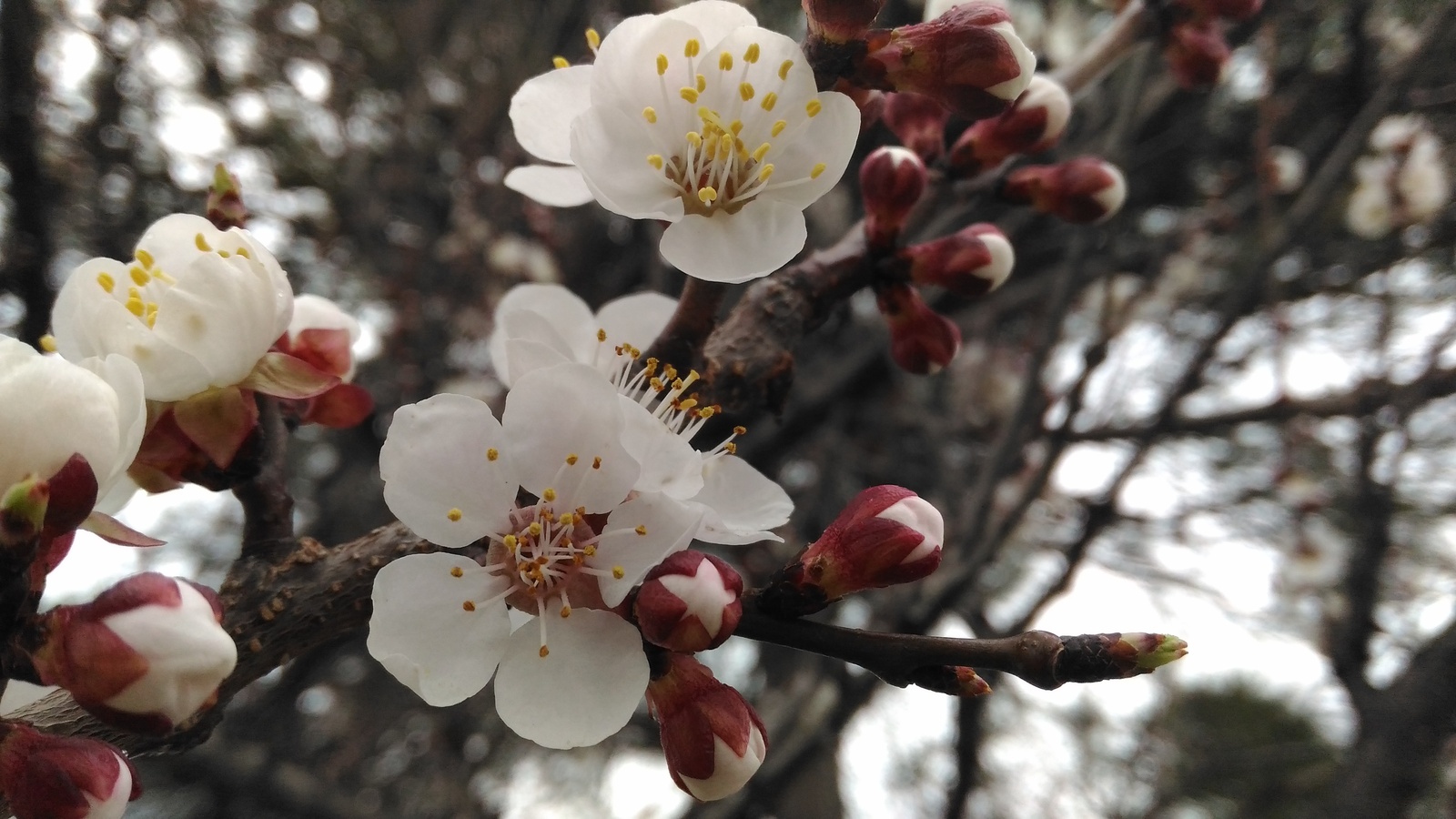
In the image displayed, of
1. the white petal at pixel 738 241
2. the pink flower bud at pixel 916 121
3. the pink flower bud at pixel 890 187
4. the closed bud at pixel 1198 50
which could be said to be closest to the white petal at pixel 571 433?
the white petal at pixel 738 241

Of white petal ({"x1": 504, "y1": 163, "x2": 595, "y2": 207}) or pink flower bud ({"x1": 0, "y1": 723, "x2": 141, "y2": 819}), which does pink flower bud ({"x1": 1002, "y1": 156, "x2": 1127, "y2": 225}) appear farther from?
pink flower bud ({"x1": 0, "y1": 723, "x2": 141, "y2": 819})

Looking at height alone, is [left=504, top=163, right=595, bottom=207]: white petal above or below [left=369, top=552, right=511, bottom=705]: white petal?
above

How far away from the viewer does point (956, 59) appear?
0.63 metres

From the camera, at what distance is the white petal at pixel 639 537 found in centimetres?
56

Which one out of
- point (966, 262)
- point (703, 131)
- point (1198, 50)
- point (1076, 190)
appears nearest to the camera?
point (703, 131)

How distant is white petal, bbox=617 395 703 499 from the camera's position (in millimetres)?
572

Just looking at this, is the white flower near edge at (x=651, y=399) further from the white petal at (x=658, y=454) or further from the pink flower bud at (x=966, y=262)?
the pink flower bud at (x=966, y=262)

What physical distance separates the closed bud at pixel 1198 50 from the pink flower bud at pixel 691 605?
884 millimetres

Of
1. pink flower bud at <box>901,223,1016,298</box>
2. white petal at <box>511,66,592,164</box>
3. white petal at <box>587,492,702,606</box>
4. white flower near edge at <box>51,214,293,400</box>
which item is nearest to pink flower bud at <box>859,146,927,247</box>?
pink flower bud at <box>901,223,1016,298</box>

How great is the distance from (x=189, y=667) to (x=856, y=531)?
39cm

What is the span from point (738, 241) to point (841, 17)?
170mm

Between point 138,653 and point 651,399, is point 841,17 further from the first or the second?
point 138,653

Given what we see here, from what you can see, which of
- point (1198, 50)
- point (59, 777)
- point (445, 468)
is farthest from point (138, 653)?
point (1198, 50)

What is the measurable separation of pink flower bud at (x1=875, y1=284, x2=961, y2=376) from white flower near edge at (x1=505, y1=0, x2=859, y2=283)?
19 cm
